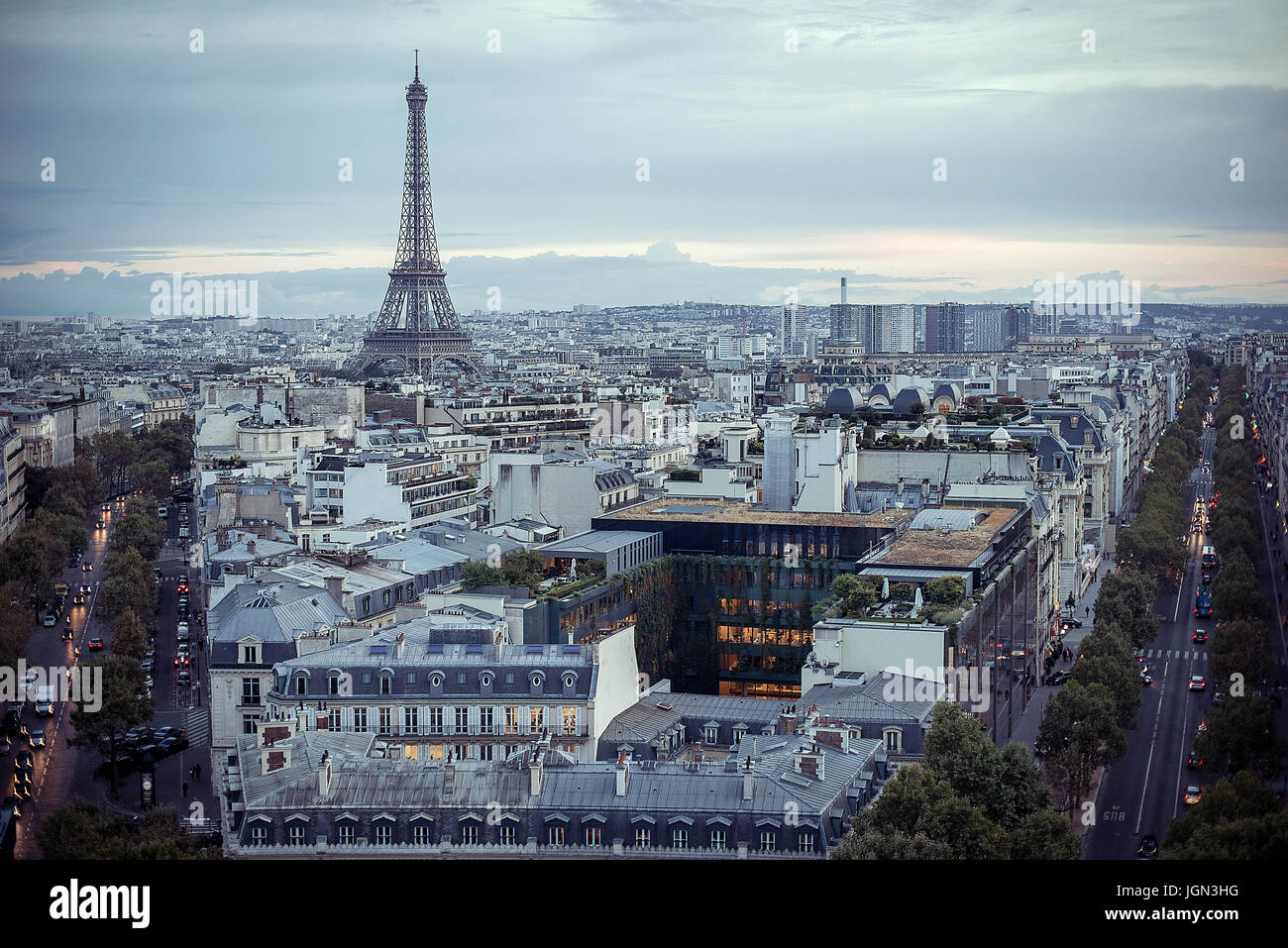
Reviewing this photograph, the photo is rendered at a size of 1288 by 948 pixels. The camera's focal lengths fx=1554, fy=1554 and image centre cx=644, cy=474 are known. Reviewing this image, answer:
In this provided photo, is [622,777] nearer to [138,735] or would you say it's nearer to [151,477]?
[138,735]

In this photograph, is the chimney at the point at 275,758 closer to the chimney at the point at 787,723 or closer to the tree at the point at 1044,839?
the chimney at the point at 787,723

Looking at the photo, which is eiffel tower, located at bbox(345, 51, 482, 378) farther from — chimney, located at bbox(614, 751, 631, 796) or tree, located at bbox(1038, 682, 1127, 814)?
chimney, located at bbox(614, 751, 631, 796)

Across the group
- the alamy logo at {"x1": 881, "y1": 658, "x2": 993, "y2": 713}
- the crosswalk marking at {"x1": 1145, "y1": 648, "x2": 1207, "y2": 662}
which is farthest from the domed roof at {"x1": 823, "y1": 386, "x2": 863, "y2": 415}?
the alamy logo at {"x1": 881, "y1": 658, "x2": 993, "y2": 713}

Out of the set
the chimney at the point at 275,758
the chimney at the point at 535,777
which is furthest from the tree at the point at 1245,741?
the chimney at the point at 275,758
